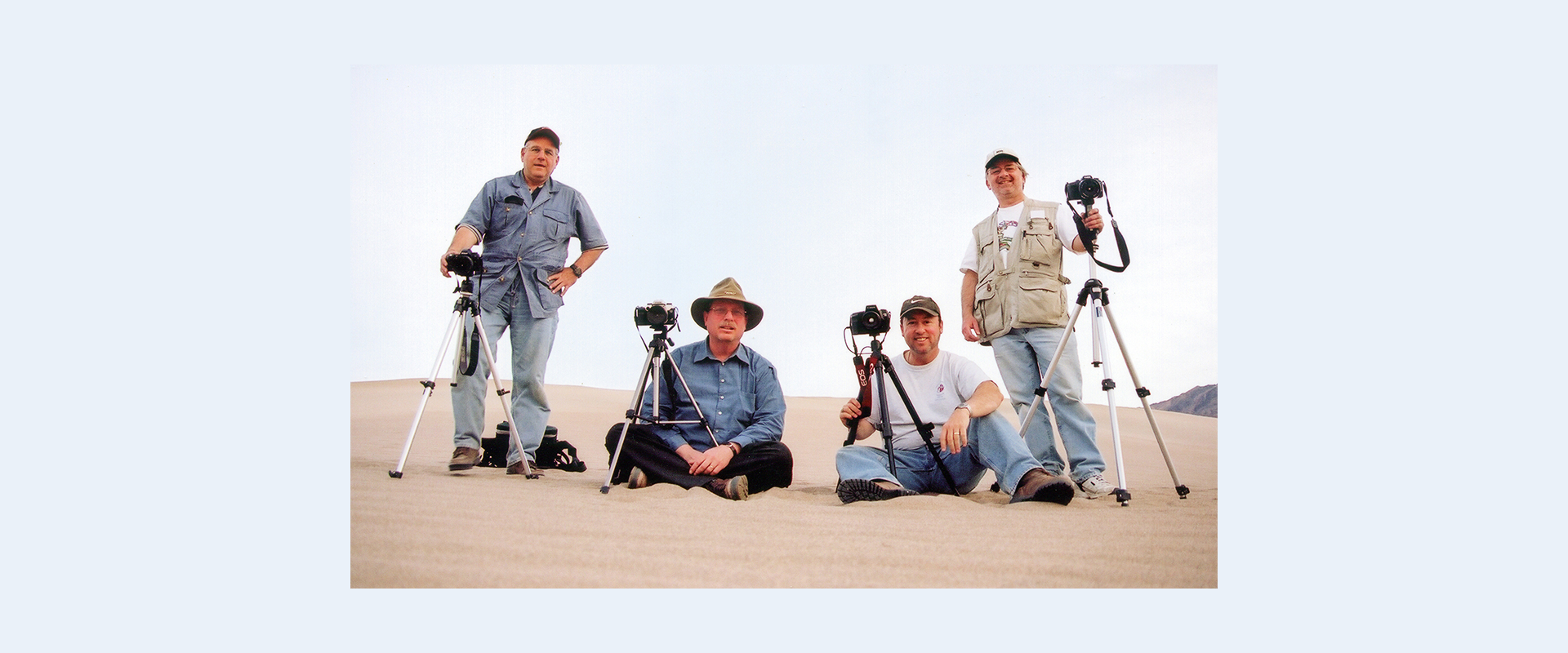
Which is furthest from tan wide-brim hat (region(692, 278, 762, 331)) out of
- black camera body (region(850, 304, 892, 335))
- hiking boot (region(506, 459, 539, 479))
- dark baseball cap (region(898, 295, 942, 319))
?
hiking boot (region(506, 459, 539, 479))

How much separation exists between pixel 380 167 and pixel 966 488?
10.9 ft

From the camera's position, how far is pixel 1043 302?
13.1 ft

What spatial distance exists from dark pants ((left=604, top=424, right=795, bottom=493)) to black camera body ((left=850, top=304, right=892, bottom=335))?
72 centimetres

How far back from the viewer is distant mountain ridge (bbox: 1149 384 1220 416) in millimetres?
3645

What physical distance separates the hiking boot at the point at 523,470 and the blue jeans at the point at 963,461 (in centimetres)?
162

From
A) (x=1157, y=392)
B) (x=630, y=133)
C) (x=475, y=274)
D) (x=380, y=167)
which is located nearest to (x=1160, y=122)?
(x=1157, y=392)

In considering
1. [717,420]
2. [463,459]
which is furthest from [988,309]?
[463,459]

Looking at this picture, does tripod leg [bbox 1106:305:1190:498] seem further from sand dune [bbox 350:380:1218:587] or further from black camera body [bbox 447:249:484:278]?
black camera body [bbox 447:249:484:278]

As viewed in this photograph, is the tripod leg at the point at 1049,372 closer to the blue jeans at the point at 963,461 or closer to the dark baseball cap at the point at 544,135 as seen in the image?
the blue jeans at the point at 963,461

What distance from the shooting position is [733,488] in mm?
3697

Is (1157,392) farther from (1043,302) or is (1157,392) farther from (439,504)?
(439,504)

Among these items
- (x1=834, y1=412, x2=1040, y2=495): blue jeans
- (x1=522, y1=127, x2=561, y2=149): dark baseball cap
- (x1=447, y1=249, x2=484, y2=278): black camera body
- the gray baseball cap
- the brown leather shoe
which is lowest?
the brown leather shoe

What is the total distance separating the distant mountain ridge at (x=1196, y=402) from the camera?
364 cm

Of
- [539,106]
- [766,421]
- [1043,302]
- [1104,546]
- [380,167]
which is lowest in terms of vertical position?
[1104,546]
